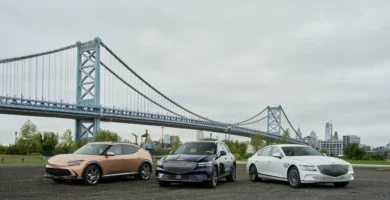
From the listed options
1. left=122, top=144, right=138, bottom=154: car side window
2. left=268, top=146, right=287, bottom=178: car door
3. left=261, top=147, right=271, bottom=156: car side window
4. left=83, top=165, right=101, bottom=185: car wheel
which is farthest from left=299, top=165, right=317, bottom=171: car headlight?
left=83, top=165, right=101, bottom=185: car wheel

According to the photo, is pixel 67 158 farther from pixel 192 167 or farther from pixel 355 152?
pixel 355 152

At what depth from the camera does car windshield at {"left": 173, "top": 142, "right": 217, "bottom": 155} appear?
1469 cm

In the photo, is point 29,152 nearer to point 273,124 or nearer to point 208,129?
point 208,129

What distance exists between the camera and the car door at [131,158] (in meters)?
16.2

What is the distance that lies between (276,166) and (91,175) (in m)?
6.03

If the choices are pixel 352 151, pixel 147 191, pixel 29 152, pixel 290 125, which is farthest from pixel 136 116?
pixel 147 191

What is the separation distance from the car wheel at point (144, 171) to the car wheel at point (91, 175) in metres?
2.25

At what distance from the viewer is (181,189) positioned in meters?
13.2

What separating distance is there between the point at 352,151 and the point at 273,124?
57608 mm

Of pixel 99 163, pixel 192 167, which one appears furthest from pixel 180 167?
pixel 99 163

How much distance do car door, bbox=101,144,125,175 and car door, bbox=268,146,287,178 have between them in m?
5.13

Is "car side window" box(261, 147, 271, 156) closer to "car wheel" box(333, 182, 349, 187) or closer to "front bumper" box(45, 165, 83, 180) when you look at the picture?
"car wheel" box(333, 182, 349, 187)

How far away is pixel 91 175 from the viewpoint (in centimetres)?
1462

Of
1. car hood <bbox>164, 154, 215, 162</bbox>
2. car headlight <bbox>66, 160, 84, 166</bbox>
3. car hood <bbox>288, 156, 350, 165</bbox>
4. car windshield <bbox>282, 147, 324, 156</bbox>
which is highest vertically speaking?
car windshield <bbox>282, 147, 324, 156</bbox>
